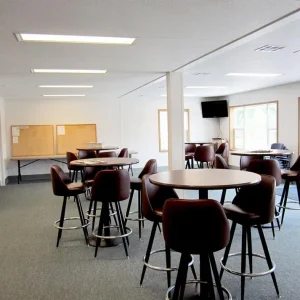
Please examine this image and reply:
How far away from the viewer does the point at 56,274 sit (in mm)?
3381

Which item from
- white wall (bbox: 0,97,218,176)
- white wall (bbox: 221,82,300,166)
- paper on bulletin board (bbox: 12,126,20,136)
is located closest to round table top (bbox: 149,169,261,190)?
white wall (bbox: 221,82,300,166)

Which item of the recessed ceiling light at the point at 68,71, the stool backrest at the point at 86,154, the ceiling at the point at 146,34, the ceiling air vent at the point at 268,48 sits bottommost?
the stool backrest at the point at 86,154

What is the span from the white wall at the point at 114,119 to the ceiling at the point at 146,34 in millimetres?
3844

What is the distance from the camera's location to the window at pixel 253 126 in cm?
941

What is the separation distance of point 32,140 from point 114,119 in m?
2.55

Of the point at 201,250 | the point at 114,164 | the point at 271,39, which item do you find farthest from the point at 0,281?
the point at 271,39

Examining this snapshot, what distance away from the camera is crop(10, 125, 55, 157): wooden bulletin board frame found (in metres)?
10.1

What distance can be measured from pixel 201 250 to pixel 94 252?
2.07 m

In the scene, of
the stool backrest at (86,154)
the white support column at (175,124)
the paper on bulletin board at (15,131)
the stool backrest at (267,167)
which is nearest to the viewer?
the stool backrest at (267,167)

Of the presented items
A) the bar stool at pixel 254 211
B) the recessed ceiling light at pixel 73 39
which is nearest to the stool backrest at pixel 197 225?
the bar stool at pixel 254 211

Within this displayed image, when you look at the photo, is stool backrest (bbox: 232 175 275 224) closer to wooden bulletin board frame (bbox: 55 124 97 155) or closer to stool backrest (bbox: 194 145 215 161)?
stool backrest (bbox: 194 145 215 161)

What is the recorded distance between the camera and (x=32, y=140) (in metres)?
10.2

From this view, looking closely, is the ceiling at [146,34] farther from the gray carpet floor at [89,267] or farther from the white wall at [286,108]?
the gray carpet floor at [89,267]

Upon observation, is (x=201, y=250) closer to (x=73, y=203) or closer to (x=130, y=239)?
(x=130, y=239)
